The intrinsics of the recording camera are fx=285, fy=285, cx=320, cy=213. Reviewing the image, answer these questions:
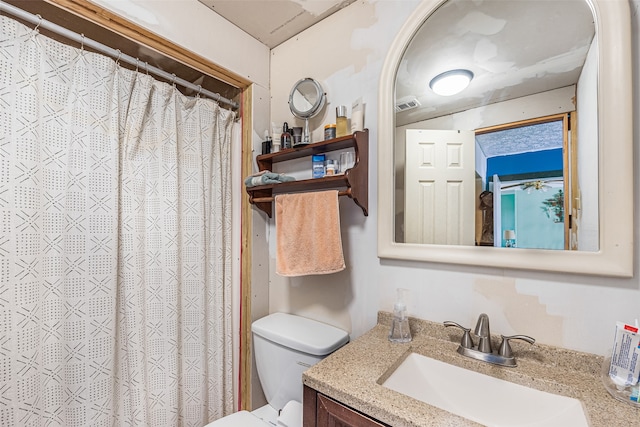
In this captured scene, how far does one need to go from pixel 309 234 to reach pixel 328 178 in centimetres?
26

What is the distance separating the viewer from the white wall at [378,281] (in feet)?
2.70

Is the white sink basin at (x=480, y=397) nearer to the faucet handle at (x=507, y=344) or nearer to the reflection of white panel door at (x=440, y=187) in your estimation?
the faucet handle at (x=507, y=344)

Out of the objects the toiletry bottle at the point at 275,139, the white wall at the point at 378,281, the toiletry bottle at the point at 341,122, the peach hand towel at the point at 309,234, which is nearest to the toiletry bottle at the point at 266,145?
the toiletry bottle at the point at 275,139

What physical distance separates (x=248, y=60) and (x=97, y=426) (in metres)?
1.77

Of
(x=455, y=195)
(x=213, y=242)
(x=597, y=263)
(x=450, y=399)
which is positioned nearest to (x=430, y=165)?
(x=455, y=195)

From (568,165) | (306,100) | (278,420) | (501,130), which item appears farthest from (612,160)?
(278,420)

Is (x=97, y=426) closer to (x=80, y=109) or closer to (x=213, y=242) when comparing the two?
(x=213, y=242)

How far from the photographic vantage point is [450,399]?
2.79ft

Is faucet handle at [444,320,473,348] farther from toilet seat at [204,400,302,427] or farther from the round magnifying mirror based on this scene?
the round magnifying mirror

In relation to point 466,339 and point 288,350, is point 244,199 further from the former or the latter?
point 466,339

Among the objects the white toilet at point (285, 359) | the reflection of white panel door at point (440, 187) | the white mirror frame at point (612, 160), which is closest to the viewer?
the white mirror frame at point (612, 160)

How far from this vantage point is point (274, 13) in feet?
4.59

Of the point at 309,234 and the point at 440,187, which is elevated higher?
the point at 440,187

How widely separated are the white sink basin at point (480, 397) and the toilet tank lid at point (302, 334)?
35cm
